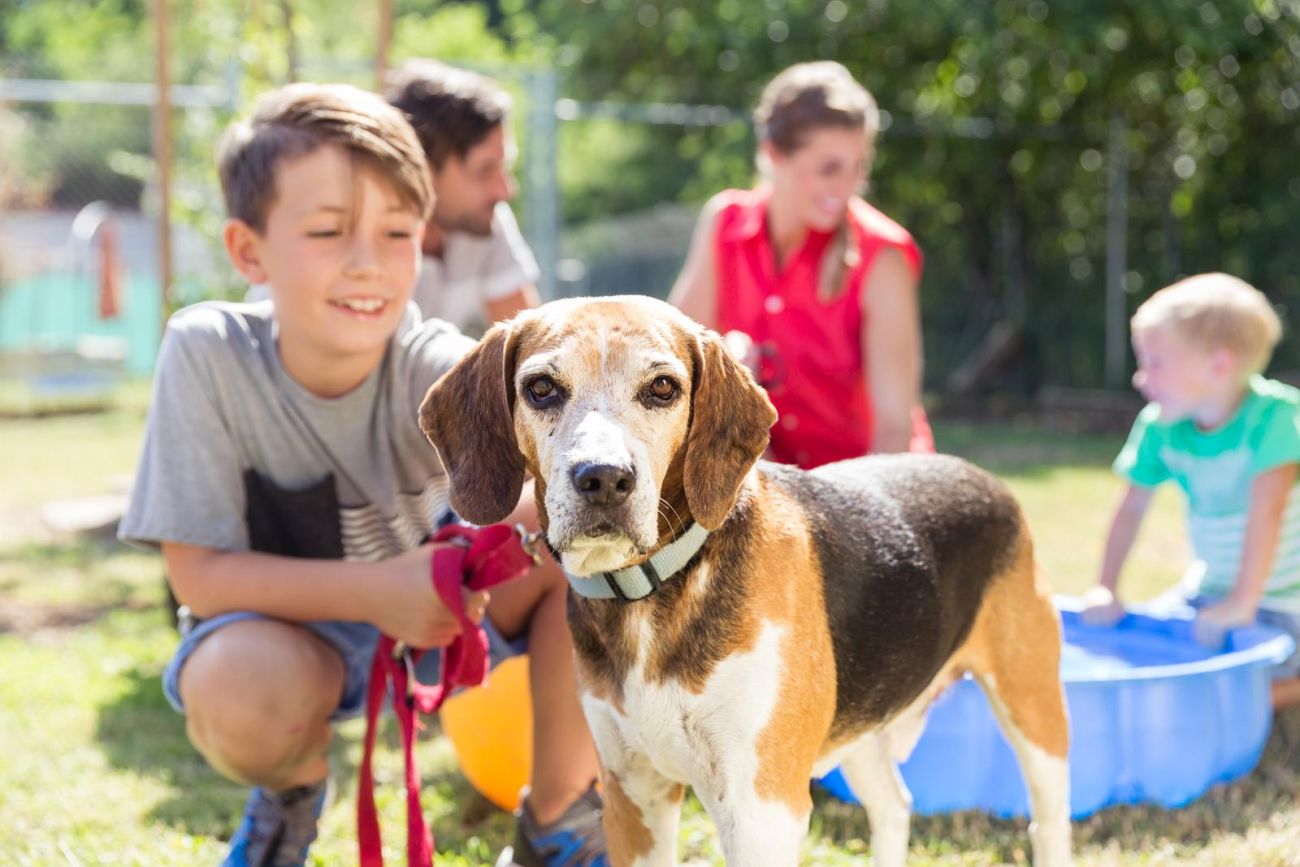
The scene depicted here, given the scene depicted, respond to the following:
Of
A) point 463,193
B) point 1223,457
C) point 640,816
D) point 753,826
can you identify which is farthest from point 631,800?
point 1223,457

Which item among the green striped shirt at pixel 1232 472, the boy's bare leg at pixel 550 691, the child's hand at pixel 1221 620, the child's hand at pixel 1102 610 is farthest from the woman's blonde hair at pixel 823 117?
the boy's bare leg at pixel 550 691

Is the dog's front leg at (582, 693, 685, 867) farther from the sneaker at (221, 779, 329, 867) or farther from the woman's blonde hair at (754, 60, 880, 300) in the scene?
the woman's blonde hair at (754, 60, 880, 300)

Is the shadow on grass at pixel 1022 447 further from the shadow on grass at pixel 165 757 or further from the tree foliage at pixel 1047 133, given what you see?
the shadow on grass at pixel 165 757

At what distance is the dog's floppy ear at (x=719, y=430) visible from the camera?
2422 millimetres

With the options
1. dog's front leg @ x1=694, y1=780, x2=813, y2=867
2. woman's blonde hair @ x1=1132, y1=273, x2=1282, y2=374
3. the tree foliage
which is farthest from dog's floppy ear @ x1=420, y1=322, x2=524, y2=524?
the tree foliage

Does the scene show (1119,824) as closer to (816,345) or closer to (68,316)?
(816,345)

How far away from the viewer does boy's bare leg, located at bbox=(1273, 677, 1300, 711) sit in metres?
4.60

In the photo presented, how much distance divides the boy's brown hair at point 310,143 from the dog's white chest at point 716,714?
1.48 m

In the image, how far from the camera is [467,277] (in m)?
5.01

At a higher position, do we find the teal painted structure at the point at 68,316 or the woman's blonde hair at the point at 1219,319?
the woman's blonde hair at the point at 1219,319

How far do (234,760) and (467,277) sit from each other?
2.20 meters

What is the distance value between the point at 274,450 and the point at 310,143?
0.76 metres

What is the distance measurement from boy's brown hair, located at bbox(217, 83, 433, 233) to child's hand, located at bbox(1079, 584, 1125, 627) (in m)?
A: 2.65

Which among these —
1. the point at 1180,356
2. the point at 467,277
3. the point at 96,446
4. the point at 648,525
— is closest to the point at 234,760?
the point at 648,525
